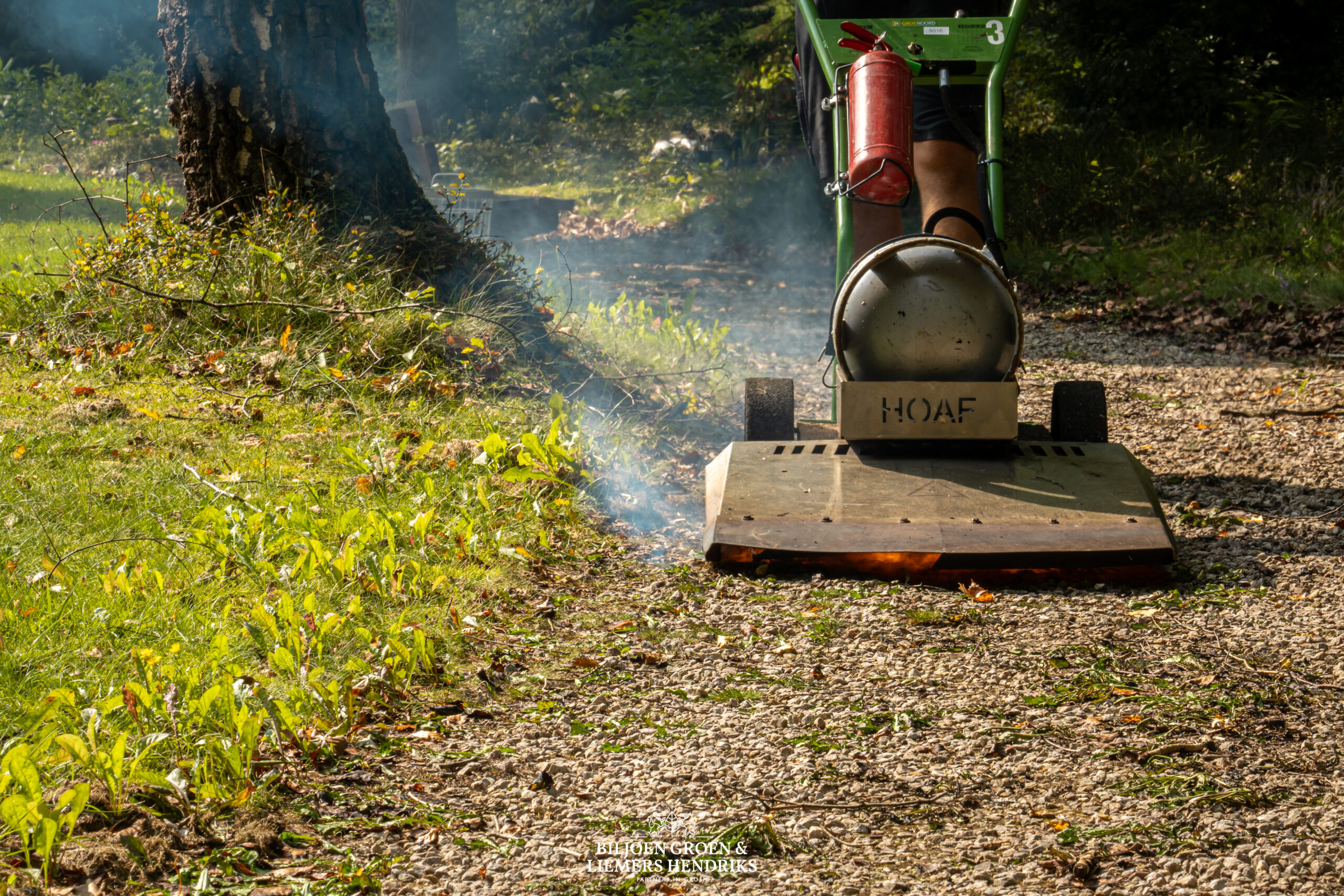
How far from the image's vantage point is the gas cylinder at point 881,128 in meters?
2.88

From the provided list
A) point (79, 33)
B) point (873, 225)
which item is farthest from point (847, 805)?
point (79, 33)

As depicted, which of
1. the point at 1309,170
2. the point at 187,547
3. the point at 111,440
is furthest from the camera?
the point at 1309,170

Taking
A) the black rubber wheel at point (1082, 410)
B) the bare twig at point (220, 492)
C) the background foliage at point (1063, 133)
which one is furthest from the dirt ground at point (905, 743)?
the background foliage at point (1063, 133)

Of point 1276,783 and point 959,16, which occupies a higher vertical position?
point 959,16

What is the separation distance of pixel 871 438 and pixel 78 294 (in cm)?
328

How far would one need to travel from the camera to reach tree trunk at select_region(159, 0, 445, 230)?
4.55 metres

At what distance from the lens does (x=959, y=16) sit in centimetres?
333

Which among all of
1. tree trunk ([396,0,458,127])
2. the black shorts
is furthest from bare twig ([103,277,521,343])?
tree trunk ([396,0,458,127])

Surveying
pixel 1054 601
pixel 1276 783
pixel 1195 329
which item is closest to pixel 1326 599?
pixel 1054 601

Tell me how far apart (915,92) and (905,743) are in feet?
7.71

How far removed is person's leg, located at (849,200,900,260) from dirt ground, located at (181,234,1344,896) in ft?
3.90

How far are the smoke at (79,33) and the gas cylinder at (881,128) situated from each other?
17.0 meters

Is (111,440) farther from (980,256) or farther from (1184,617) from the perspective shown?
(1184,617)

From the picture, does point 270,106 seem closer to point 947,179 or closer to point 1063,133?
point 947,179
